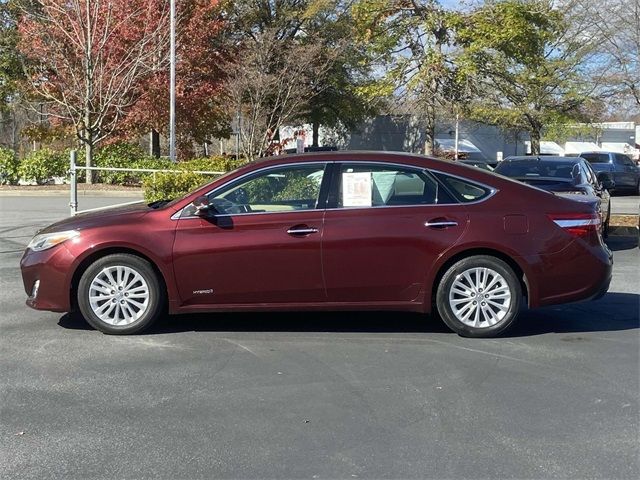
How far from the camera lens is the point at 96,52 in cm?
2258

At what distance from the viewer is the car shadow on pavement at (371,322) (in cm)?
643

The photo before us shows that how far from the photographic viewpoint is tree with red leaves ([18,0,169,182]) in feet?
72.9

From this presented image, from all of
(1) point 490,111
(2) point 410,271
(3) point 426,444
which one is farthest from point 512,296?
(1) point 490,111

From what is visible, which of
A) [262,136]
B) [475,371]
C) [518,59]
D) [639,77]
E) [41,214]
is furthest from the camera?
[518,59]

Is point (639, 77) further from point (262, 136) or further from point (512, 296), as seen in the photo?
point (512, 296)

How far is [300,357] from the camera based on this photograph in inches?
219

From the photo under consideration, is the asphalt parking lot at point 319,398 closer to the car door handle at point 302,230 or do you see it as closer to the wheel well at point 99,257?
the wheel well at point 99,257

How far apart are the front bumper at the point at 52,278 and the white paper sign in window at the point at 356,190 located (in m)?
2.37

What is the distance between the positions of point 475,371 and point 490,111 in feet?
92.6

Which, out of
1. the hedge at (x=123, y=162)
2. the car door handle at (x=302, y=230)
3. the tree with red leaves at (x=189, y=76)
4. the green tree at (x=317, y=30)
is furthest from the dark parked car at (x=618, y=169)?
the car door handle at (x=302, y=230)

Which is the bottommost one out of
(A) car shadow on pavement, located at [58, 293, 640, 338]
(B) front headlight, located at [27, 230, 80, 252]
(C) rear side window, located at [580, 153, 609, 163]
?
(A) car shadow on pavement, located at [58, 293, 640, 338]

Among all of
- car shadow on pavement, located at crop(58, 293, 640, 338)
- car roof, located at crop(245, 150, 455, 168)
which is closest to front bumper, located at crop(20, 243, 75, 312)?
car shadow on pavement, located at crop(58, 293, 640, 338)

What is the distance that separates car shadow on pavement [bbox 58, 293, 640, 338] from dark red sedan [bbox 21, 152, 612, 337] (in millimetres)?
428

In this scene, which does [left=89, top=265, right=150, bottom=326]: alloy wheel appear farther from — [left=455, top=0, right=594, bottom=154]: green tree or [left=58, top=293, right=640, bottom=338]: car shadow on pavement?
[left=455, top=0, right=594, bottom=154]: green tree
